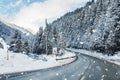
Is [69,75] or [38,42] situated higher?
[38,42]

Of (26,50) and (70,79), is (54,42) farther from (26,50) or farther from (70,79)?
(70,79)

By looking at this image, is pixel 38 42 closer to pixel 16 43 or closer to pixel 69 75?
pixel 16 43

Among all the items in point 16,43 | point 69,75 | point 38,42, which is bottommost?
point 69,75

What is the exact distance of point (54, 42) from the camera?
326 feet

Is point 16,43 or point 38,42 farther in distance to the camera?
point 38,42

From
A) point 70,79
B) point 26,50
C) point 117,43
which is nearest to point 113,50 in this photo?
point 117,43

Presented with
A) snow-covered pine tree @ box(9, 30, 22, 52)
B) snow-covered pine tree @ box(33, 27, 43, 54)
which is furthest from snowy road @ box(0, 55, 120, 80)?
snow-covered pine tree @ box(33, 27, 43, 54)

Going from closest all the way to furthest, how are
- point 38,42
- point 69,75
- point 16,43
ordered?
point 69,75 < point 16,43 < point 38,42

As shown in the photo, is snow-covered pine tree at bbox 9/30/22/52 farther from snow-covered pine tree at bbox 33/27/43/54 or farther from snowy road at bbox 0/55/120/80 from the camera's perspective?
snowy road at bbox 0/55/120/80

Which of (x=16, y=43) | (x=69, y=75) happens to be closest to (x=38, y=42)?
(x=16, y=43)

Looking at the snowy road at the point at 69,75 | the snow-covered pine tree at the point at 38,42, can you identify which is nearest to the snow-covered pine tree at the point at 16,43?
the snow-covered pine tree at the point at 38,42

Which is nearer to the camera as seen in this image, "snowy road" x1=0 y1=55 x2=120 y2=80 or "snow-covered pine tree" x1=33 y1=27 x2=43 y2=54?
"snowy road" x1=0 y1=55 x2=120 y2=80

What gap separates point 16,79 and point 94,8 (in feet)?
358

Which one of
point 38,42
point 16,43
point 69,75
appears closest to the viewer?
point 69,75
